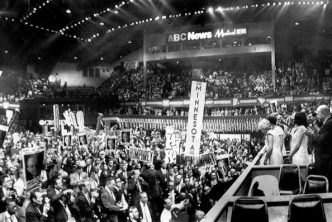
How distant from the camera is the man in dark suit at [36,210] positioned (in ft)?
24.2

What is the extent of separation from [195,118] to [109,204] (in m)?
3.19

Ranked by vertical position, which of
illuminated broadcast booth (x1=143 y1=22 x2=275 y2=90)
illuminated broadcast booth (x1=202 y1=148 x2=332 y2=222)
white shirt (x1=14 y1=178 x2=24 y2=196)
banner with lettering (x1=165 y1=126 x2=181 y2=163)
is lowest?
white shirt (x1=14 y1=178 x2=24 y2=196)

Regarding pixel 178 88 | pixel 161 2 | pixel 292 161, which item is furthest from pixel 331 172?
pixel 178 88

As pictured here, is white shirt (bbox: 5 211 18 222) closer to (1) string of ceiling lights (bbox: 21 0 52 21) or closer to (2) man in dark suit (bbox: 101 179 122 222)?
(2) man in dark suit (bbox: 101 179 122 222)

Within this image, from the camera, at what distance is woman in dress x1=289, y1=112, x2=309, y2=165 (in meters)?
6.01

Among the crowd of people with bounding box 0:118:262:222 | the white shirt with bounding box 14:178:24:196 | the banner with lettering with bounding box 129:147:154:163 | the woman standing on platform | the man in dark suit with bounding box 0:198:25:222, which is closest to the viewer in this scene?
the woman standing on platform

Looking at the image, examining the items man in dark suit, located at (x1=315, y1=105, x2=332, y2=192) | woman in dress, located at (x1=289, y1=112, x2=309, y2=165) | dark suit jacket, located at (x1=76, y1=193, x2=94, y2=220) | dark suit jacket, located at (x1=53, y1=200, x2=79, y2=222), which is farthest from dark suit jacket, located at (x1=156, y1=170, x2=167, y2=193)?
man in dark suit, located at (x1=315, y1=105, x2=332, y2=192)

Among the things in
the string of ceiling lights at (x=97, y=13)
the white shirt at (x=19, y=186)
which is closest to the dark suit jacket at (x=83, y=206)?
the white shirt at (x=19, y=186)

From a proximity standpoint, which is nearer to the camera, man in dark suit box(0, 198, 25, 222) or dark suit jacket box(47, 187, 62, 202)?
man in dark suit box(0, 198, 25, 222)

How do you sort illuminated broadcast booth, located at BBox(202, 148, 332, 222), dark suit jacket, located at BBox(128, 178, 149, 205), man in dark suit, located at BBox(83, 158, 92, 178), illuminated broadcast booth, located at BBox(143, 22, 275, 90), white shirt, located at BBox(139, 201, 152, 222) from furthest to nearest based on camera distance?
illuminated broadcast booth, located at BBox(143, 22, 275, 90)
man in dark suit, located at BBox(83, 158, 92, 178)
dark suit jacket, located at BBox(128, 178, 149, 205)
white shirt, located at BBox(139, 201, 152, 222)
illuminated broadcast booth, located at BBox(202, 148, 332, 222)

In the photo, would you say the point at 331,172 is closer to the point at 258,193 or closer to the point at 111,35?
the point at 258,193

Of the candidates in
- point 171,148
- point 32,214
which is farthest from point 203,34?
point 32,214

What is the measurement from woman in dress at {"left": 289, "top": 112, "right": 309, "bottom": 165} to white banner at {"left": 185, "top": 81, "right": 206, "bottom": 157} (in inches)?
162

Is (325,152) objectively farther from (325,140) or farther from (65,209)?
(65,209)
